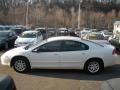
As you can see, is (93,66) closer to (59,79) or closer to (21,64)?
(59,79)

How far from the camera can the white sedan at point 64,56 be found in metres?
11.9

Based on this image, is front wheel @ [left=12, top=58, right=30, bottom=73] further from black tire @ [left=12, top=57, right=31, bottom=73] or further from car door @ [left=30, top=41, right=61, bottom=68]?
car door @ [left=30, top=41, right=61, bottom=68]

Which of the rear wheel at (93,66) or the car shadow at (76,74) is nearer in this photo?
the car shadow at (76,74)

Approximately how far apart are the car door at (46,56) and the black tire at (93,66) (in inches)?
45.8

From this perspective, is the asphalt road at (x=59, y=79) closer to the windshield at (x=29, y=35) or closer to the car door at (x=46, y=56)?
the car door at (x=46, y=56)

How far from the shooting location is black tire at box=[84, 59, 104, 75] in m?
12.0

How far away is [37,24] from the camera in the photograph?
77.8 metres

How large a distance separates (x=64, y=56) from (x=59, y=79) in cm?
120

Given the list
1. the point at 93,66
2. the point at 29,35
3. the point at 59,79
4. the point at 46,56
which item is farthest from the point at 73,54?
the point at 29,35

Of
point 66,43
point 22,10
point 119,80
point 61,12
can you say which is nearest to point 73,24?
point 61,12

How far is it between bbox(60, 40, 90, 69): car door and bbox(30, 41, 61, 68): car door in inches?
7.9

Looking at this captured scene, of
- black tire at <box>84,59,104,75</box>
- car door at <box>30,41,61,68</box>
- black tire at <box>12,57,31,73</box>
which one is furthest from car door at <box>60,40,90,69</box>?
black tire at <box>12,57,31,73</box>

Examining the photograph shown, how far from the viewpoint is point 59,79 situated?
36.0 ft

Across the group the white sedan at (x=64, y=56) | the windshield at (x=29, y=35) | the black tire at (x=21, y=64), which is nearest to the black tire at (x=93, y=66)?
the white sedan at (x=64, y=56)
